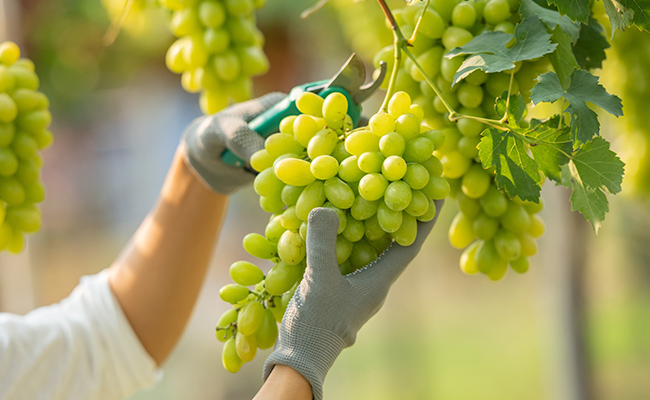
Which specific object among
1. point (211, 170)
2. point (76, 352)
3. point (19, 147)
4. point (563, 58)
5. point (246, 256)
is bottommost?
point (246, 256)

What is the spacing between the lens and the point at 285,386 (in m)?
0.54

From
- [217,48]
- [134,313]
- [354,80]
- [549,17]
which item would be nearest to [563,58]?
[549,17]

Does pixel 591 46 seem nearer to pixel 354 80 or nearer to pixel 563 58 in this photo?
pixel 563 58

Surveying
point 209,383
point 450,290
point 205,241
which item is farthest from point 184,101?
point 205,241

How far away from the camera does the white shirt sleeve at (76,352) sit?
3.02ft

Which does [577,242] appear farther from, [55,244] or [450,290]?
[55,244]

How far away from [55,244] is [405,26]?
4033 mm

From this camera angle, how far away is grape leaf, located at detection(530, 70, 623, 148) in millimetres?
445

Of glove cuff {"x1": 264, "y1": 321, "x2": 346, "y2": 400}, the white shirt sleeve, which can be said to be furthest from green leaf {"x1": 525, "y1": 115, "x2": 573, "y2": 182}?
the white shirt sleeve

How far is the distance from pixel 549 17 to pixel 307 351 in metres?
0.39

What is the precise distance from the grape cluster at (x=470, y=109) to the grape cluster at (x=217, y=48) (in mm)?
270

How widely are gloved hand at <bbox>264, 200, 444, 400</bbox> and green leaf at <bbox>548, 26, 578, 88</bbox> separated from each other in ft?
0.65

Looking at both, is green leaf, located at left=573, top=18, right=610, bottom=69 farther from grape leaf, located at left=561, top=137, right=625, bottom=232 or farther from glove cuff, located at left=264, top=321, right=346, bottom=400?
glove cuff, located at left=264, top=321, right=346, bottom=400

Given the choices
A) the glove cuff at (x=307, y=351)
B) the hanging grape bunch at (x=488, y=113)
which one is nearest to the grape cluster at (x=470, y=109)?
the hanging grape bunch at (x=488, y=113)
